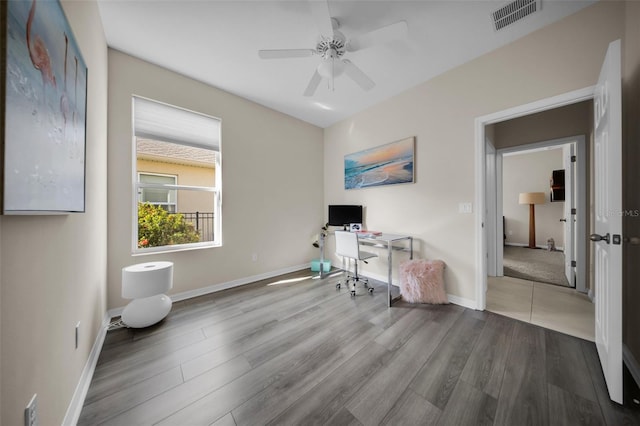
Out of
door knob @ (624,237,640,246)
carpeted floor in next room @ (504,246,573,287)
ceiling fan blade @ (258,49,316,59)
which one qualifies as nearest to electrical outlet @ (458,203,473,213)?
door knob @ (624,237,640,246)

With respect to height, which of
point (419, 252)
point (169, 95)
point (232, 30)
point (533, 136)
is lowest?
point (419, 252)

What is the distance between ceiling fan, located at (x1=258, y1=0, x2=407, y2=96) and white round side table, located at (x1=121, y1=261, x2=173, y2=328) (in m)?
2.14

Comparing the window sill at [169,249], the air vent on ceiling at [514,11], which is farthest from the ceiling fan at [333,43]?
the window sill at [169,249]

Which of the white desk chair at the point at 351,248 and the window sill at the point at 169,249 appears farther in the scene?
the white desk chair at the point at 351,248

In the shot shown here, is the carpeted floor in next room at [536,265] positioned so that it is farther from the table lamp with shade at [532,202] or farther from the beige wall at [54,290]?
the beige wall at [54,290]

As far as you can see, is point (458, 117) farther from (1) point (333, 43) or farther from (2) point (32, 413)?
(2) point (32, 413)

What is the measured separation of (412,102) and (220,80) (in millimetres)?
2495

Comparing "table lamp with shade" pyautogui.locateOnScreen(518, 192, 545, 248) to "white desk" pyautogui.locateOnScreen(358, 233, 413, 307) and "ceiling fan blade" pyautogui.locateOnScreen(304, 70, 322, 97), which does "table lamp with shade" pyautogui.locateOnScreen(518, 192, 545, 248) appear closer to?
"white desk" pyautogui.locateOnScreen(358, 233, 413, 307)

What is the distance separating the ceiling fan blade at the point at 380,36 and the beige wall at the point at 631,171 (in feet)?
4.91

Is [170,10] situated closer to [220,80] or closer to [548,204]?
[220,80]

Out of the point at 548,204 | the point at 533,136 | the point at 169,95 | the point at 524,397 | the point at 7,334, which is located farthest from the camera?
the point at 548,204

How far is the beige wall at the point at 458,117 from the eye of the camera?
1789 mm

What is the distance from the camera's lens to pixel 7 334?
67 centimetres

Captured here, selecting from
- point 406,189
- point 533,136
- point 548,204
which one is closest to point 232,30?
point 406,189
